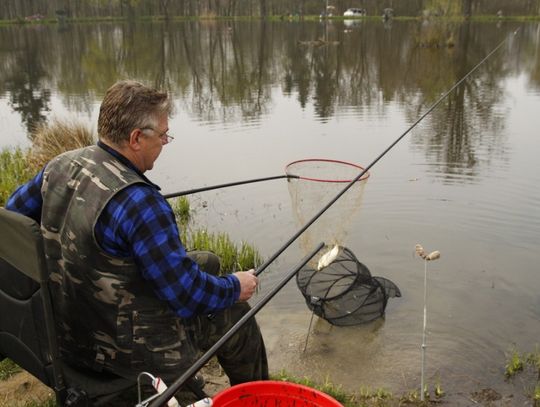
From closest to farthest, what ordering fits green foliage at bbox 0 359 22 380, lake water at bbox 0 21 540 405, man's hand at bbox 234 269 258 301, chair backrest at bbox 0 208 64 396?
chair backrest at bbox 0 208 64 396
man's hand at bbox 234 269 258 301
green foliage at bbox 0 359 22 380
lake water at bbox 0 21 540 405

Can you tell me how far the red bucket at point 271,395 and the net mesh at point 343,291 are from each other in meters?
1.56

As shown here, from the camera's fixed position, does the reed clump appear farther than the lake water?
Yes

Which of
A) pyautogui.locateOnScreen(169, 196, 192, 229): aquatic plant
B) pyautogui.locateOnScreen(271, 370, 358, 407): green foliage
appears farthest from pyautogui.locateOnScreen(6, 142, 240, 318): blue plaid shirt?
pyautogui.locateOnScreen(169, 196, 192, 229): aquatic plant

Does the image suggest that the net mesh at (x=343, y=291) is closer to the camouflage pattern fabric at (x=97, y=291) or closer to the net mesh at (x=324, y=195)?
the net mesh at (x=324, y=195)

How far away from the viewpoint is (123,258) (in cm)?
181

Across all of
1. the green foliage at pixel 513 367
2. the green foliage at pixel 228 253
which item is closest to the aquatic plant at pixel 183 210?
the green foliage at pixel 228 253

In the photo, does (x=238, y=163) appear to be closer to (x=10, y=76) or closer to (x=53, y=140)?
(x=53, y=140)

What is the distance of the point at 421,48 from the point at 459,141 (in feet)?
55.2

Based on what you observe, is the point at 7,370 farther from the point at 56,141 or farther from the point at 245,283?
the point at 56,141

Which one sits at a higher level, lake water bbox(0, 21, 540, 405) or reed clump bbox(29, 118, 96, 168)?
reed clump bbox(29, 118, 96, 168)

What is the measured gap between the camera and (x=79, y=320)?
76.8 inches

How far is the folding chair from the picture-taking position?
168cm

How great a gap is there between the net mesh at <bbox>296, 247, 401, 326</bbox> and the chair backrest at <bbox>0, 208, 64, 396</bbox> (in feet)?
6.44

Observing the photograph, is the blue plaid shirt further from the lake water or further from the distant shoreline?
the distant shoreline
